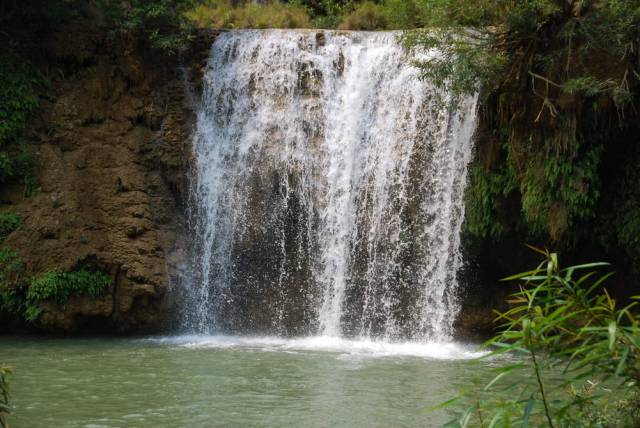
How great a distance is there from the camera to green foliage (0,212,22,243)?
13.6m

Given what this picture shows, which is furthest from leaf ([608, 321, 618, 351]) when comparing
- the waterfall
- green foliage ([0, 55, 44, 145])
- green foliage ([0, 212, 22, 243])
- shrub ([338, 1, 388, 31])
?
shrub ([338, 1, 388, 31])

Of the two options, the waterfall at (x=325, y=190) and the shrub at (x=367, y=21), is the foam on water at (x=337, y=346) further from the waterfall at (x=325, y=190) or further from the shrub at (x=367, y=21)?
the shrub at (x=367, y=21)

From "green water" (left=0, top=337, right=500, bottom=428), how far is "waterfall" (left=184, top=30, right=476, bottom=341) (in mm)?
1029

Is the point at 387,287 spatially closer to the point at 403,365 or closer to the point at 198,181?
the point at 403,365

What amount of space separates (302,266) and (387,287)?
5.39ft

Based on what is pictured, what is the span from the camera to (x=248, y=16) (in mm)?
19469

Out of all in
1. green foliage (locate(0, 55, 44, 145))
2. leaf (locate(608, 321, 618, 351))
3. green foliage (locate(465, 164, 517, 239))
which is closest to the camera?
leaf (locate(608, 321, 618, 351))

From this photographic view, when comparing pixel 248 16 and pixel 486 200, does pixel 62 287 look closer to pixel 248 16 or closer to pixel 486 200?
pixel 486 200

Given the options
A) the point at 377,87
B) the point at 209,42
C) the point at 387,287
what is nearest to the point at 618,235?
the point at 387,287

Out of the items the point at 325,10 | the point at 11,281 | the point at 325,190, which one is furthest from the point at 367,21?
the point at 11,281

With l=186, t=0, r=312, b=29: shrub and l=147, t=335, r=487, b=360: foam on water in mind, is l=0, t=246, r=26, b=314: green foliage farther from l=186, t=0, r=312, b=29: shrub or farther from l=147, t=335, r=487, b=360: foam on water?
l=186, t=0, r=312, b=29: shrub

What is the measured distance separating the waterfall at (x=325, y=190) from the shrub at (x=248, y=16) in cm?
330

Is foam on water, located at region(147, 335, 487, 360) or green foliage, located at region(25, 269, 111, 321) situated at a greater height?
green foliage, located at region(25, 269, 111, 321)

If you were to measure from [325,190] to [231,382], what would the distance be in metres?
5.52
